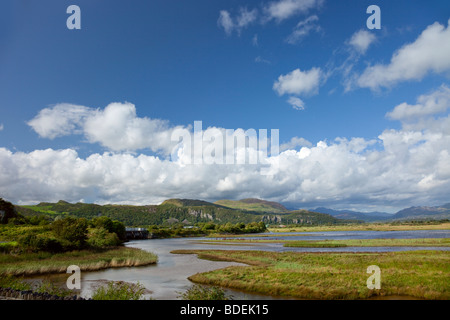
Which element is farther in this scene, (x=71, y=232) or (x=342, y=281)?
(x=71, y=232)

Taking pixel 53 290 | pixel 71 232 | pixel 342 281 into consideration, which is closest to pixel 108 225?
pixel 71 232

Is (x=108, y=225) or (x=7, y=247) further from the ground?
(x=7, y=247)

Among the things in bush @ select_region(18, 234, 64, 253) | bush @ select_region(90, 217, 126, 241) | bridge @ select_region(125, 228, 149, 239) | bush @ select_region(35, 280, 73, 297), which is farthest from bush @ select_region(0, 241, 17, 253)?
bridge @ select_region(125, 228, 149, 239)

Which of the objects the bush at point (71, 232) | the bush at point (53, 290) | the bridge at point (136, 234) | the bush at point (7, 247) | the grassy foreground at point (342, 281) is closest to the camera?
the bush at point (53, 290)

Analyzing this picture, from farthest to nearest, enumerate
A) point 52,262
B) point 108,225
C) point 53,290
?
1. point 108,225
2. point 52,262
3. point 53,290

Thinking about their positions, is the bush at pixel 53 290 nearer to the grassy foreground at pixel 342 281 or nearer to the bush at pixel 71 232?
the grassy foreground at pixel 342 281

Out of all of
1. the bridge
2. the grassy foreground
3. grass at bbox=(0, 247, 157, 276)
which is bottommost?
the bridge

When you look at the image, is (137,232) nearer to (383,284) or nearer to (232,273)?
(232,273)

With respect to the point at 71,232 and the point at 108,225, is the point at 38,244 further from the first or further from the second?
the point at 108,225

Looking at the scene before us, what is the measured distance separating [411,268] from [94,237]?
7454 centimetres

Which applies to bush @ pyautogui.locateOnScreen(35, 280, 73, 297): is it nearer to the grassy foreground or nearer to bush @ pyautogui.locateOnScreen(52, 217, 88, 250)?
the grassy foreground

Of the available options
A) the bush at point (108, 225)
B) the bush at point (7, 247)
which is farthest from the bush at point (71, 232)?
the bush at point (108, 225)
